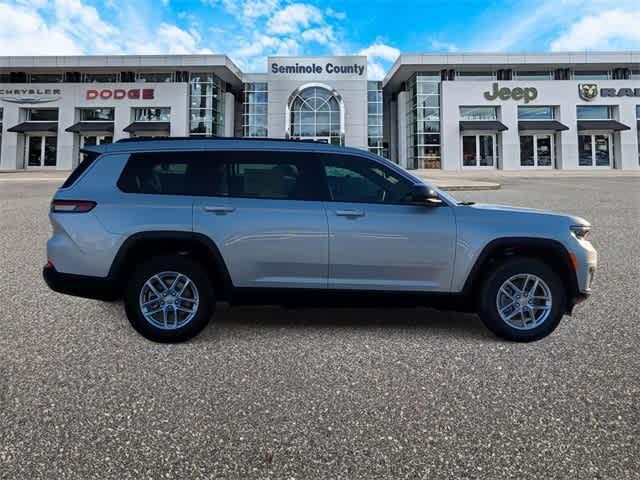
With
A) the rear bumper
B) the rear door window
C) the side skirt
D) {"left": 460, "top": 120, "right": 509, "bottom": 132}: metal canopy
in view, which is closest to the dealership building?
{"left": 460, "top": 120, "right": 509, "bottom": 132}: metal canopy

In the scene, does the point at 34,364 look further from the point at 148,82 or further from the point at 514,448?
the point at 148,82

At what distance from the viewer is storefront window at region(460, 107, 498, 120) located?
42.7 m

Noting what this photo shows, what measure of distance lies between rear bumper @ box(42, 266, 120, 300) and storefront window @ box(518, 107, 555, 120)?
154ft

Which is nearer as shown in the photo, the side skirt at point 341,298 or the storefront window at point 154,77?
the side skirt at point 341,298

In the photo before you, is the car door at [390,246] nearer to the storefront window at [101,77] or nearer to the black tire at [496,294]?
the black tire at [496,294]

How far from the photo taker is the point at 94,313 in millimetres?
4570

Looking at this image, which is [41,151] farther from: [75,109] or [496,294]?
[496,294]

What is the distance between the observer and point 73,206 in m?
3.75

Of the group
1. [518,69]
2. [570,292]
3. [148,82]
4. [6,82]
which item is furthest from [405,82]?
[570,292]

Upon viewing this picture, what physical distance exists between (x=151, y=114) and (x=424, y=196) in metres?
46.3

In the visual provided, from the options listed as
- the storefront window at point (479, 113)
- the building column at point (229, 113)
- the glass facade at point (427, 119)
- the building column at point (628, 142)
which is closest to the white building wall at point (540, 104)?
the building column at point (628, 142)

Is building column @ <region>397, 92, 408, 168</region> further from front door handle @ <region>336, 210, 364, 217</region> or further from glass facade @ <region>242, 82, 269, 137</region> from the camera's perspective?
front door handle @ <region>336, 210, 364, 217</region>

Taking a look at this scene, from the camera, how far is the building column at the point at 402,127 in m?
47.5

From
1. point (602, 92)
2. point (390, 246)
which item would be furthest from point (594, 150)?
point (390, 246)
